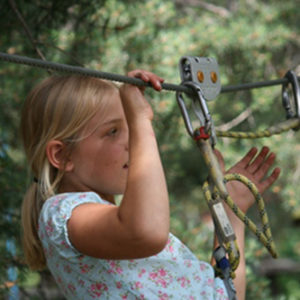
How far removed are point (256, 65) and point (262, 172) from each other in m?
2.26

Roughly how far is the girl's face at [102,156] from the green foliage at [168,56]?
592 mm

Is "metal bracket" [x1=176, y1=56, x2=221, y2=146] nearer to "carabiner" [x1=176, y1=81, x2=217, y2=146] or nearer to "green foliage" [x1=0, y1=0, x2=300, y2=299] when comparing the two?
"carabiner" [x1=176, y1=81, x2=217, y2=146]

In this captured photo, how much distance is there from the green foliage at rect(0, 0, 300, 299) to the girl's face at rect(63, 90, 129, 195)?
1.94ft

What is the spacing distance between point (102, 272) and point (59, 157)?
0.94ft

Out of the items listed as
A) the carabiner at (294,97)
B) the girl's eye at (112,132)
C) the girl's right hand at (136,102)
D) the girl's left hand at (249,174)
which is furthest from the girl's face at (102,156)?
the carabiner at (294,97)

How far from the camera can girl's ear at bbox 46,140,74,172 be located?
118 centimetres

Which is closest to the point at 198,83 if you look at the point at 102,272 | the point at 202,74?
the point at 202,74

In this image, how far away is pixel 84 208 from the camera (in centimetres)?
102

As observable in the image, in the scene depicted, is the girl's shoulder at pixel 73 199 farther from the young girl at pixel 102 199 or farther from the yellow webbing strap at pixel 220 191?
the yellow webbing strap at pixel 220 191

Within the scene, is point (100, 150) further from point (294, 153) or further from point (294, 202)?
point (294, 153)

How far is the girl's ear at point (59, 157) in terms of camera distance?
118cm

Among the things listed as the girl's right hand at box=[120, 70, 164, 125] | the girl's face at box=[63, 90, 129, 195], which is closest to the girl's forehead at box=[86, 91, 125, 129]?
the girl's face at box=[63, 90, 129, 195]

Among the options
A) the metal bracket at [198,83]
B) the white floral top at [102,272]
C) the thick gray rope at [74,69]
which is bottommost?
the white floral top at [102,272]

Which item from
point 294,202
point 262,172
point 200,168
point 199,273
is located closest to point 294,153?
point 294,202
